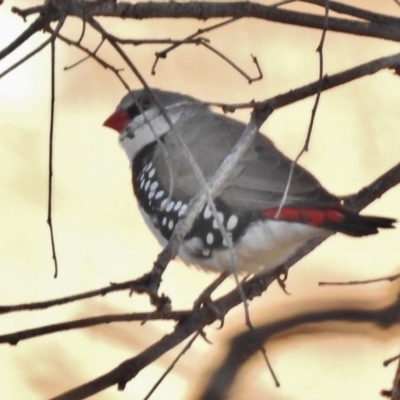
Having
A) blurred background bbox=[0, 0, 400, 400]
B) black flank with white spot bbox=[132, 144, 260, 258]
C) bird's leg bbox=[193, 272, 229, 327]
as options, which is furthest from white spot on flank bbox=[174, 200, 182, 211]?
blurred background bbox=[0, 0, 400, 400]

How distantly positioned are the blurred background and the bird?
66cm

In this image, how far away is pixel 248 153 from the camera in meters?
1.53

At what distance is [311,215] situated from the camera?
1351 mm

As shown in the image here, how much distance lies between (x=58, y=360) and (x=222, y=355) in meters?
0.42

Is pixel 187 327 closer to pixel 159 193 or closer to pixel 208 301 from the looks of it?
pixel 208 301

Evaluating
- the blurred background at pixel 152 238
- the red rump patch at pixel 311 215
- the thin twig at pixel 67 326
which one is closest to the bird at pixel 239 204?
the red rump patch at pixel 311 215

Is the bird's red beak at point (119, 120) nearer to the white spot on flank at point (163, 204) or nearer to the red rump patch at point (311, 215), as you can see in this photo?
the white spot on flank at point (163, 204)

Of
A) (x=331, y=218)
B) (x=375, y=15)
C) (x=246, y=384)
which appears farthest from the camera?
(x=246, y=384)

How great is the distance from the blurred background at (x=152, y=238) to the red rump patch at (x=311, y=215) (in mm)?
891

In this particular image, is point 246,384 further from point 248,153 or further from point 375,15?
point 375,15

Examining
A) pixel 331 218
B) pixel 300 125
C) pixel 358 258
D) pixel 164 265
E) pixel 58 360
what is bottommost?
pixel 164 265

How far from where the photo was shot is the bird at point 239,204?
1.37 metres

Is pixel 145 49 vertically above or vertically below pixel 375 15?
above

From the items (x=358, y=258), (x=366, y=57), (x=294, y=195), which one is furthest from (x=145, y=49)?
(x=294, y=195)
